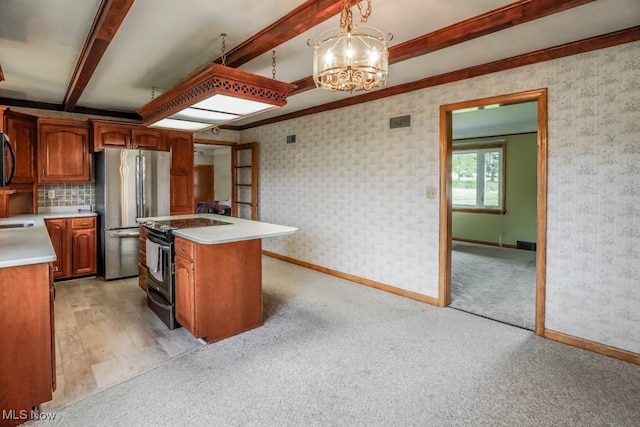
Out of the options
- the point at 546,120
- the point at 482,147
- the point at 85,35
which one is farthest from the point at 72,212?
the point at 482,147

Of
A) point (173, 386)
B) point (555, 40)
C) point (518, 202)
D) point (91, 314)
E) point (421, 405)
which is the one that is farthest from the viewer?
point (518, 202)

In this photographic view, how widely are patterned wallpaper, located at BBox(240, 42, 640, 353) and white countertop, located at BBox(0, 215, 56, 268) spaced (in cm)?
319

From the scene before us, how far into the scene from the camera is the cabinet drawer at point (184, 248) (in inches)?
106

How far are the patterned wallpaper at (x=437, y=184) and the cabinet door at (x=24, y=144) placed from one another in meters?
3.21

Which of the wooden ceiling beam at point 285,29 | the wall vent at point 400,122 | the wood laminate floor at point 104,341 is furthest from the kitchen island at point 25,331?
the wall vent at point 400,122

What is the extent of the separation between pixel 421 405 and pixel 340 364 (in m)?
0.63

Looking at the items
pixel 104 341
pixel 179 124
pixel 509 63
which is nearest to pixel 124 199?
Answer: pixel 179 124

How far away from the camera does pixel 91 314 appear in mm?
3285

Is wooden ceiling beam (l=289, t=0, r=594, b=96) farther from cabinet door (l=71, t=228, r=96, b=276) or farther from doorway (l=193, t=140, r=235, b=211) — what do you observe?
doorway (l=193, t=140, r=235, b=211)

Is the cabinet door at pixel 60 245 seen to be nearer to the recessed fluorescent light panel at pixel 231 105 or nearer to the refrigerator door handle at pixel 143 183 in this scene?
the refrigerator door handle at pixel 143 183

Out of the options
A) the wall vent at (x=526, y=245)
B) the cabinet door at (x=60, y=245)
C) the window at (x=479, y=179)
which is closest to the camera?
the cabinet door at (x=60, y=245)

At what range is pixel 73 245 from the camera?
441 centimetres

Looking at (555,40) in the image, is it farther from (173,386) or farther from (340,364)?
(173,386)

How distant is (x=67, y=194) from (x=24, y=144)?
88 cm
